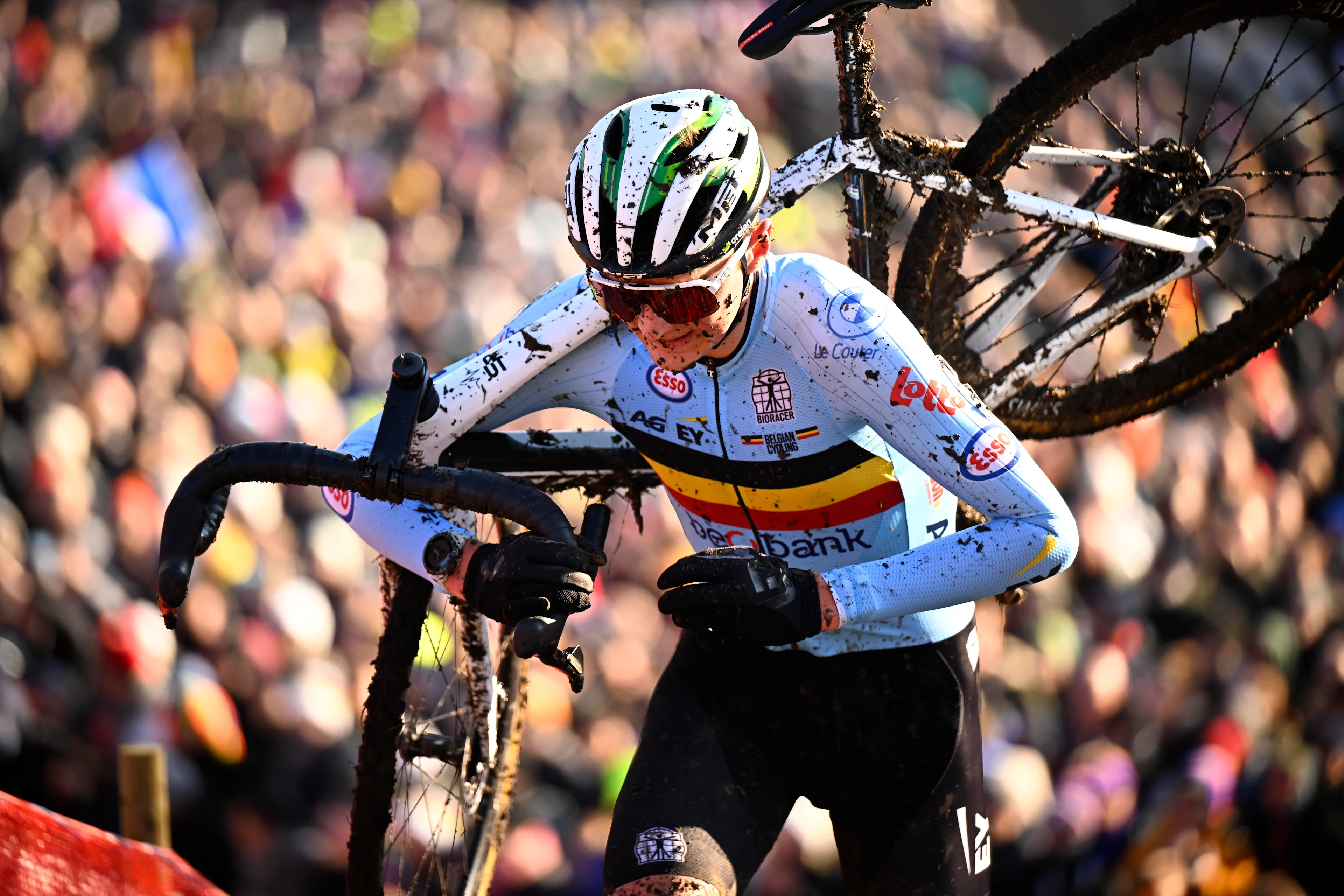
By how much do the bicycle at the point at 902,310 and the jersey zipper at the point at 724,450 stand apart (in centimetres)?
21

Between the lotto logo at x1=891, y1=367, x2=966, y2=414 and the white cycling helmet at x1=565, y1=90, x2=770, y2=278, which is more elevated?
the white cycling helmet at x1=565, y1=90, x2=770, y2=278

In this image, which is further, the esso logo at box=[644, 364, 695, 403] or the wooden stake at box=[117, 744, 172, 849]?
the wooden stake at box=[117, 744, 172, 849]

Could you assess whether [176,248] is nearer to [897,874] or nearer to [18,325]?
[18,325]

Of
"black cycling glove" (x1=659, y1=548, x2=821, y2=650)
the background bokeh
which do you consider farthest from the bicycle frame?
the background bokeh

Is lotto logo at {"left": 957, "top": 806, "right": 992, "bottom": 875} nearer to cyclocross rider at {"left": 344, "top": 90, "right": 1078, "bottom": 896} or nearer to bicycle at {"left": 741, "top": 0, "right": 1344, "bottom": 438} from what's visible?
cyclocross rider at {"left": 344, "top": 90, "right": 1078, "bottom": 896}

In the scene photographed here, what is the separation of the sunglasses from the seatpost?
613 millimetres

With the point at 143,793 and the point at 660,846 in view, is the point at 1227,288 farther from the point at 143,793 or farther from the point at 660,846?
the point at 143,793

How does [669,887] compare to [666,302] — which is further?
[669,887]

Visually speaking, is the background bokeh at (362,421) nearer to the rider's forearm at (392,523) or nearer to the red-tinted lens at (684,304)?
the rider's forearm at (392,523)

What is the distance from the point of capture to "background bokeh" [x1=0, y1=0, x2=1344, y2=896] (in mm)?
4004

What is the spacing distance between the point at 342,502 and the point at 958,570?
102 centimetres

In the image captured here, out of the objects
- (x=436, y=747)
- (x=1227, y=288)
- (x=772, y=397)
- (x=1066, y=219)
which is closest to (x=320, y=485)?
(x=772, y=397)

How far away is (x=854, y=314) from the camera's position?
1.78 meters

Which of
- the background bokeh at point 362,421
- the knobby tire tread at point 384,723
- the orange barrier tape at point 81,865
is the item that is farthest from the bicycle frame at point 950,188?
the background bokeh at point 362,421
